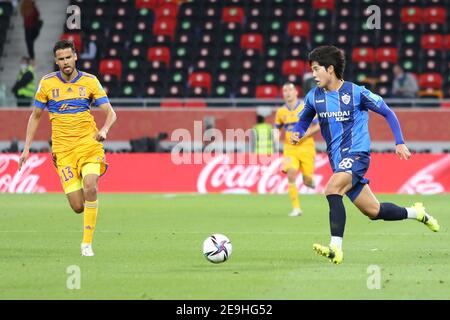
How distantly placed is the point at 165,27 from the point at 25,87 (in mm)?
5241

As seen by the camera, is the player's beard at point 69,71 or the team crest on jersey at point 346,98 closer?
the team crest on jersey at point 346,98

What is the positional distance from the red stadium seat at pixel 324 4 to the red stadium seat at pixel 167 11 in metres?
3.94

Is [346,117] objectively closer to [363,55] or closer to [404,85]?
[404,85]

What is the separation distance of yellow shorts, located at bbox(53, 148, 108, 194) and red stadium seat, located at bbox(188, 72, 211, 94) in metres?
16.1

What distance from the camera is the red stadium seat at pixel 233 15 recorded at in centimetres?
2894

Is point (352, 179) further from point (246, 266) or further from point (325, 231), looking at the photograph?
point (325, 231)

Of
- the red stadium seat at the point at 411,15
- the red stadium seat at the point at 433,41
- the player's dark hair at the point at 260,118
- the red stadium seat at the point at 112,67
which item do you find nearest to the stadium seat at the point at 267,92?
the player's dark hair at the point at 260,118

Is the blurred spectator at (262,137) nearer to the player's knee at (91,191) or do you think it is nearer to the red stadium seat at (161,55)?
the red stadium seat at (161,55)

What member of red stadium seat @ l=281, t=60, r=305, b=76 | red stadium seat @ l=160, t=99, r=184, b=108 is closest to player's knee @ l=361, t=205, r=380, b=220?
red stadium seat @ l=160, t=99, r=184, b=108

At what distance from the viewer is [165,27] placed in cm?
2897

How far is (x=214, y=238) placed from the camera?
→ 10.3 meters

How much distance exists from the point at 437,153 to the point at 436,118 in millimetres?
1126

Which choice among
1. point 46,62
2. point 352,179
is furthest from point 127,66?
point 352,179

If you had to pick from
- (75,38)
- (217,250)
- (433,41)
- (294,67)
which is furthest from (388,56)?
(217,250)
